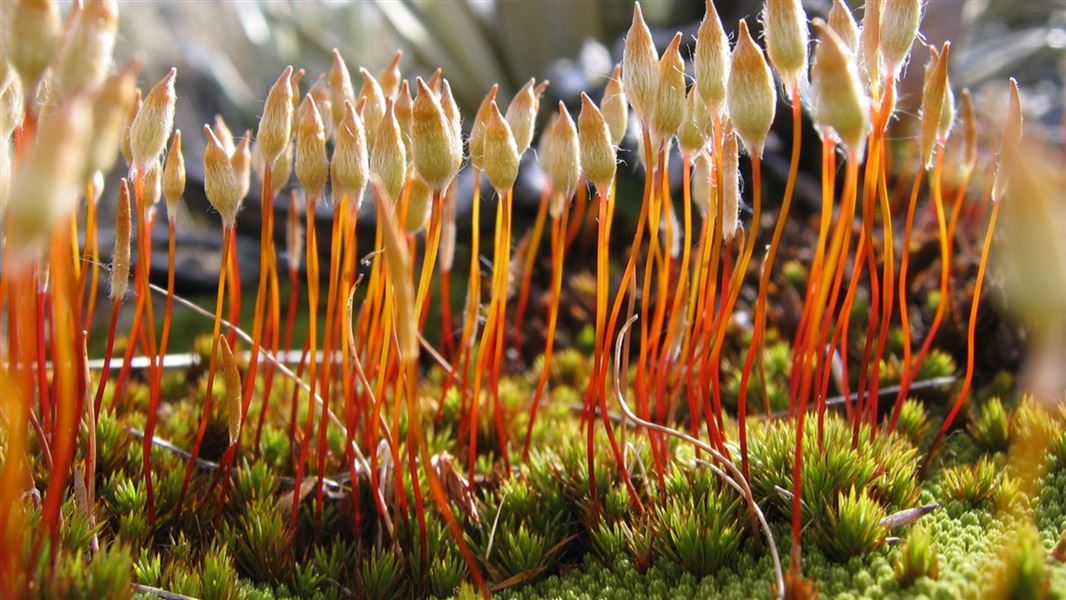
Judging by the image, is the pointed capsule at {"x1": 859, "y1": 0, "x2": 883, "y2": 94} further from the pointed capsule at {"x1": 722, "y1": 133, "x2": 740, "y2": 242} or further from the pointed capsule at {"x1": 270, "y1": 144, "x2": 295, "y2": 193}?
the pointed capsule at {"x1": 270, "y1": 144, "x2": 295, "y2": 193}

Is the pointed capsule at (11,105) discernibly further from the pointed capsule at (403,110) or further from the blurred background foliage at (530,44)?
the blurred background foliage at (530,44)

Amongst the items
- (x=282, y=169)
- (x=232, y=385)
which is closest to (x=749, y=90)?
(x=232, y=385)

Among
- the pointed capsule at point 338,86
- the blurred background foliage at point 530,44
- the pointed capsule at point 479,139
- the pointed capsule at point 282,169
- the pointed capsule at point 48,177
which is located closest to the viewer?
the pointed capsule at point 48,177

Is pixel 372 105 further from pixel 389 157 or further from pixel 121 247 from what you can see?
pixel 121 247

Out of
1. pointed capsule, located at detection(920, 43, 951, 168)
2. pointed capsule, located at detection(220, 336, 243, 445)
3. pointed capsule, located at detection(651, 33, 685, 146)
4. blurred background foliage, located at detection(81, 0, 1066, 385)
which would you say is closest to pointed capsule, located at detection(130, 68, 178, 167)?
pointed capsule, located at detection(220, 336, 243, 445)

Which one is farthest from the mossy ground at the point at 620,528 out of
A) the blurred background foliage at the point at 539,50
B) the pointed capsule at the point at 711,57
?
the blurred background foliage at the point at 539,50

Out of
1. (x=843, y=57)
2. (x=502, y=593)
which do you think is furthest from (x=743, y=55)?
(x=502, y=593)
